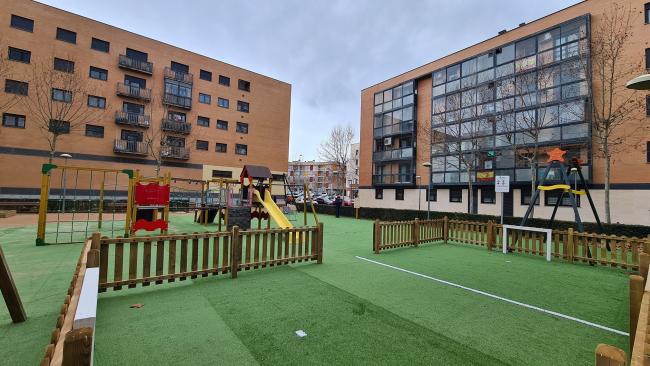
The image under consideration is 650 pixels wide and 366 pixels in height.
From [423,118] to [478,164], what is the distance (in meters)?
8.46

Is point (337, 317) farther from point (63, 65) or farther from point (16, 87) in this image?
point (63, 65)

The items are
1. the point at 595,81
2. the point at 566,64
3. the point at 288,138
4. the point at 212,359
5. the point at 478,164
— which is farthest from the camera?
the point at 288,138

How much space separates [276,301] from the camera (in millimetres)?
5199

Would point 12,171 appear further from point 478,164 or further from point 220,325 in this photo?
point 478,164

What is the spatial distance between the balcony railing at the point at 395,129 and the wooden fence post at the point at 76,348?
107 ft

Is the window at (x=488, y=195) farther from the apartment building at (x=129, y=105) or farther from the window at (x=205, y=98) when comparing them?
the window at (x=205, y=98)

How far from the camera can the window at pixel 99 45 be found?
96.8 ft

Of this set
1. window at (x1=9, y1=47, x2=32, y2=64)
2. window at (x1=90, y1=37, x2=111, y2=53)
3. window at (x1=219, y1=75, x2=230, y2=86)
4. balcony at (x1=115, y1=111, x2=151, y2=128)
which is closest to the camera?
window at (x1=9, y1=47, x2=32, y2=64)

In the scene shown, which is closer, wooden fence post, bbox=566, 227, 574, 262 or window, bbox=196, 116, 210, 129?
wooden fence post, bbox=566, 227, 574, 262

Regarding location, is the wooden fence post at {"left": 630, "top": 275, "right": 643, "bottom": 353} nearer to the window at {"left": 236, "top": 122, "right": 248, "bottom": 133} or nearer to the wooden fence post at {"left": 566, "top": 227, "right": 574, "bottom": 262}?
the wooden fence post at {"left": 566, "top": 227, "right": 574, "bottom": 262}

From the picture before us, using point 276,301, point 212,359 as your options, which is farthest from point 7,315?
point 276,301

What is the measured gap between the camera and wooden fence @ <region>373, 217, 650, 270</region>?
27.8ft

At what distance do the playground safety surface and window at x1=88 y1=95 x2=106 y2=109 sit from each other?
2730cm

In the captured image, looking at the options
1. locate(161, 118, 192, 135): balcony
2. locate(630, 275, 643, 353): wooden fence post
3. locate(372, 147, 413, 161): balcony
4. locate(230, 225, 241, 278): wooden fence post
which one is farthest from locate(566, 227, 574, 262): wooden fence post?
locate(161, 118, 192, 135): balcony
